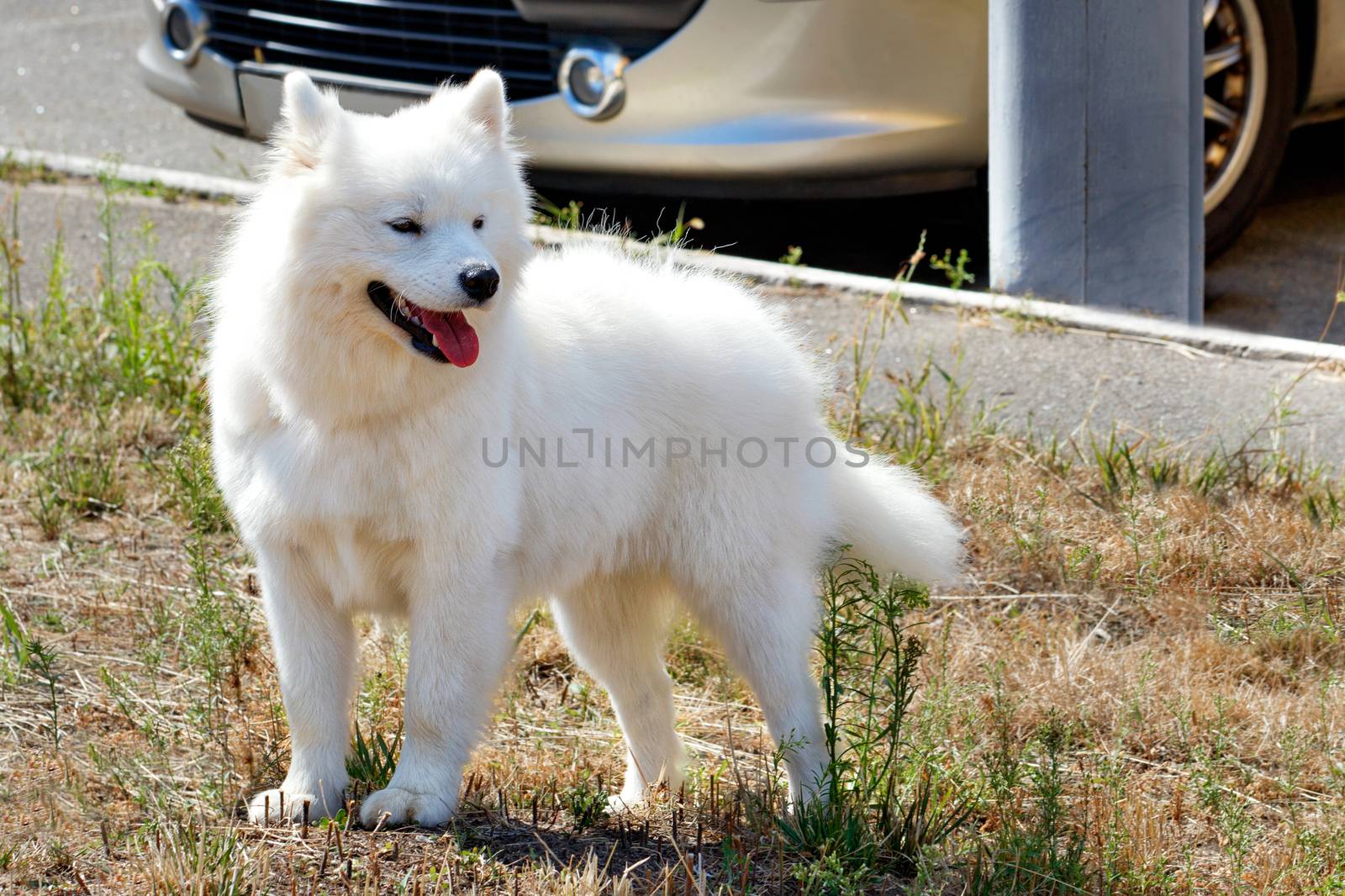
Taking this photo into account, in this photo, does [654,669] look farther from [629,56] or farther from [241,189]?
[241,189]

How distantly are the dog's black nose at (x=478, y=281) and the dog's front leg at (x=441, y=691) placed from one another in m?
0.54

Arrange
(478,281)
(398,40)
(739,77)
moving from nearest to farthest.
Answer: (478,281) < (739,77) < (398,40)

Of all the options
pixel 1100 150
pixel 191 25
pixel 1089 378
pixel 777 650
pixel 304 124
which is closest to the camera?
pixel 304 124

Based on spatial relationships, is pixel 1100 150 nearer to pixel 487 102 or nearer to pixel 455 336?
pixel 487 102

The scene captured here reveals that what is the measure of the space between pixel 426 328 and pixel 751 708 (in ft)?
5.04

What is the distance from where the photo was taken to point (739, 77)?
16.0 ft

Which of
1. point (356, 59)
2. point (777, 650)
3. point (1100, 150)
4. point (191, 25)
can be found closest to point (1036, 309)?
point (1100, 150)

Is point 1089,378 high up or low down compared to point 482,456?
up

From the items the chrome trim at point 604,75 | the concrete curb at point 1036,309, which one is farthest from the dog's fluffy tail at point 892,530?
the chrome trim at point 604,75

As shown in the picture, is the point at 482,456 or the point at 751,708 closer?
the point at 482,456

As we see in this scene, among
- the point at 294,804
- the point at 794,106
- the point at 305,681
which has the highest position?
the point at 794,106

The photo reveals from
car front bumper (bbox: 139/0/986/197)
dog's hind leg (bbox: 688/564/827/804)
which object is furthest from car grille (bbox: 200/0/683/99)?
dog's hind leg (bbox: 688/564/827/804)

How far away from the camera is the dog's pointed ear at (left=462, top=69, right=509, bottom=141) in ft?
9.20

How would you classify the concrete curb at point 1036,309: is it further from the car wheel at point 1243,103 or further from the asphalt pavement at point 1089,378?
the car wheel at point 1243,103
